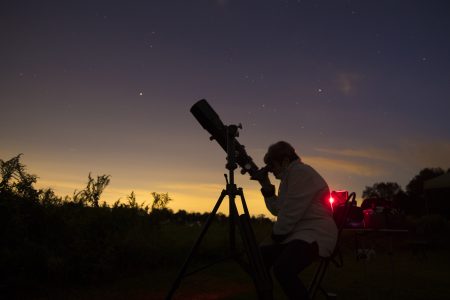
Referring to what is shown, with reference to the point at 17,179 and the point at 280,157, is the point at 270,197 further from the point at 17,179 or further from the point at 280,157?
the point at 17,179

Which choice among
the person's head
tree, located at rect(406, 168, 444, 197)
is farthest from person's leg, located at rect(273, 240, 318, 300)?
tree, located at rect(406, 168, 444, 197)

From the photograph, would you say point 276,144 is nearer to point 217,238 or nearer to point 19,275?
point 19,275

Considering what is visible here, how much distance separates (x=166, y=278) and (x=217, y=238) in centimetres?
261

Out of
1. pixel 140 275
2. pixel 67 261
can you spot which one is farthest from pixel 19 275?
pixel 140 275

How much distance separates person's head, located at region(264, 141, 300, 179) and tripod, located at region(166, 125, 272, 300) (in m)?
0.48

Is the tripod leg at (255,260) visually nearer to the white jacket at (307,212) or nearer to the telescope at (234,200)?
the telescope at (234,200)

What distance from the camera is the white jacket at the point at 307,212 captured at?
3.32 metres

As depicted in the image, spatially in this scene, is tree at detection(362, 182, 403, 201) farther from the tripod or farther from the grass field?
the tripod

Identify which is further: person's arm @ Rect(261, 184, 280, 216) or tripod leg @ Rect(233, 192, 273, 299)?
person's arm @ Rect(261, 184, 280, 216)

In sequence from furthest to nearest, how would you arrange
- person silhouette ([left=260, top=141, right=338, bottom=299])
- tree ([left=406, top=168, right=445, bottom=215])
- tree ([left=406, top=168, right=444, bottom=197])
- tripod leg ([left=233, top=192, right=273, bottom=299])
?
tree ([left=406, top=168, right=444, bottom=197]) < tree ([left=406, top=168, right=445, bottom=215]) < person silhouette ([left=260, top=141, right=338, bottom=299]) < tripod leg ([left=233, top=192, right=273, bottom=299])

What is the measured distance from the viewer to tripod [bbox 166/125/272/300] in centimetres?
304

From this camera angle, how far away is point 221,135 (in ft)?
12.2

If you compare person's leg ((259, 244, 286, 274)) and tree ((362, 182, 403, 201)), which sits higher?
tree ((362, 182, 403, 201))

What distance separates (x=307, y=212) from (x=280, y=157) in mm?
648
